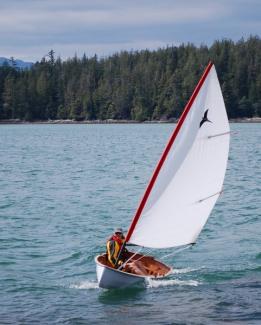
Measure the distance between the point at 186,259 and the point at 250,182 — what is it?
2796 cm

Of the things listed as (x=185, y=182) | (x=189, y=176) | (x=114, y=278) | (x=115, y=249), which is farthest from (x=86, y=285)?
(x=189, y=176)

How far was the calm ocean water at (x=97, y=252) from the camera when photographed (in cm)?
2105

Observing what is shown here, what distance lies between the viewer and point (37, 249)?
99.9 feet

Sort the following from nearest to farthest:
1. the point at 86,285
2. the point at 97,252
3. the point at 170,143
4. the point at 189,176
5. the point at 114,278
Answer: the point at 170,143 → the point at 114,278 → the point at 189,176 → the point at 86,285 → the point at 97,252

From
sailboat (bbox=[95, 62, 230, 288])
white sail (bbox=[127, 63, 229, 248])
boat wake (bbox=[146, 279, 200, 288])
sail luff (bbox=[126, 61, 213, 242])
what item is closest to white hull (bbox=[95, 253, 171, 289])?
sailboat (bbox=[95, 62, 230, 288])

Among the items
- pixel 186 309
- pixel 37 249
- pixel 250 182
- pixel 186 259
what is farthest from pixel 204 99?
pixel 250 182

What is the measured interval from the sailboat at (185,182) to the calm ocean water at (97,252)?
4.32 ft

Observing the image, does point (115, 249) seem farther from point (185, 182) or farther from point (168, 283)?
point (185, 182)

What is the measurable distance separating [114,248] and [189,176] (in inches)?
122

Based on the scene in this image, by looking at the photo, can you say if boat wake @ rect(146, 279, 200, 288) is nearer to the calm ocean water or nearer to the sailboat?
the calm ocean water

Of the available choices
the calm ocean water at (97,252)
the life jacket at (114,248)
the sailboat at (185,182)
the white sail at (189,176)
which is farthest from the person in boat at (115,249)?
the white sail at (189,176)

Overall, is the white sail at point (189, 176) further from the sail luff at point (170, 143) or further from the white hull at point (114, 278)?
the white hull at point (114, 278)

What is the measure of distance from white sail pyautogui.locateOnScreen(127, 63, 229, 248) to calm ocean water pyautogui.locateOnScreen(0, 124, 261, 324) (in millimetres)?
1894

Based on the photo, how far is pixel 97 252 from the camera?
2981 centimetres
